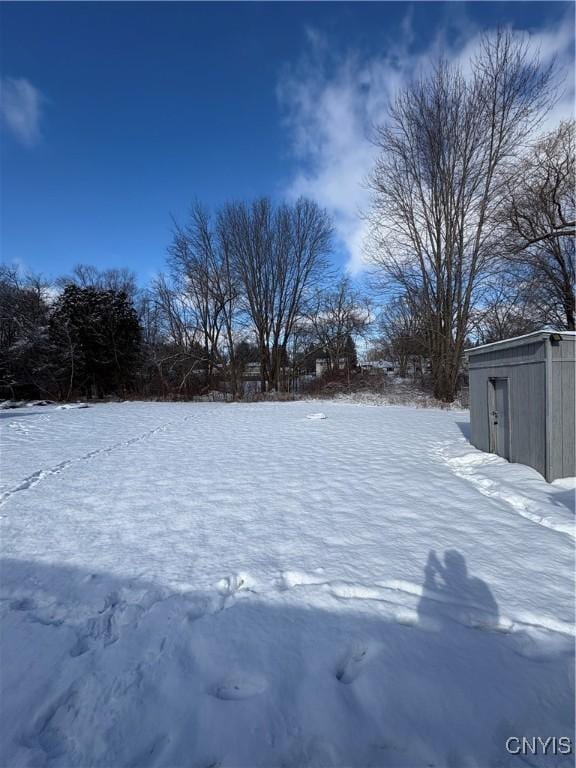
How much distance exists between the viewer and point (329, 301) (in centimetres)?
3066

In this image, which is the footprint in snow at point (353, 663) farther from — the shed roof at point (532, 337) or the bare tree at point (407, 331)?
the bare tree at point (407, 331)

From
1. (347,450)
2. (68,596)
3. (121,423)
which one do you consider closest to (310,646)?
(68,596)

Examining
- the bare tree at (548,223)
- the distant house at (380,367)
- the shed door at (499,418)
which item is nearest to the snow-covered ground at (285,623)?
the shed door at (499,418)

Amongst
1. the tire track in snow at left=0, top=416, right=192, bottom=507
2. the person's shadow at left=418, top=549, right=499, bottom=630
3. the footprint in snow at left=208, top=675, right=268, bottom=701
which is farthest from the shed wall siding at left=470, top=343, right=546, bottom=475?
the tire track in snow at left=0, top=416, right=192, bottom=507

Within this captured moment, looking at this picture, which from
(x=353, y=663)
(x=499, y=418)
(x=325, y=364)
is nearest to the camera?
(x=353, y=663)

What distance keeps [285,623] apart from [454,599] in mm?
1211

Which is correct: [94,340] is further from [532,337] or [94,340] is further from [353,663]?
[353,663]

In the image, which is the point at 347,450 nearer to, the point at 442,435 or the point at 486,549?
the point at 442,435

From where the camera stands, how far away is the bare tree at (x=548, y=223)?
14227mm

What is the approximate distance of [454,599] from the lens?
2.43 meters

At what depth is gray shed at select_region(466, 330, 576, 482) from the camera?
467cm

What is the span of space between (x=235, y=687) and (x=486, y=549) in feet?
8.11

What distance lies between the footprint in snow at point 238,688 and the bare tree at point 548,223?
61.5ft

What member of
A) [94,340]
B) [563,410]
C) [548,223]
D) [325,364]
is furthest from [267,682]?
[325,364]
